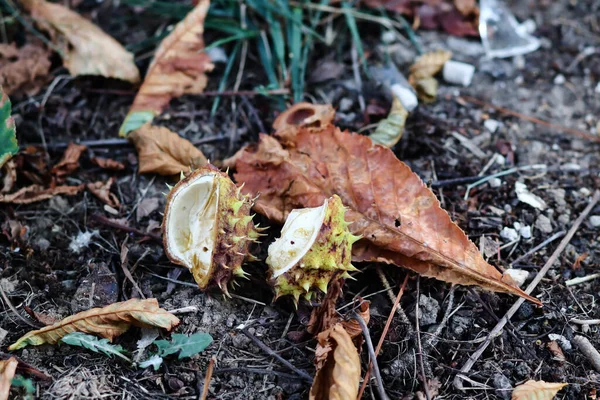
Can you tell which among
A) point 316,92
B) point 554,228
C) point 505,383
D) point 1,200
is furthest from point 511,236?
point 1,200

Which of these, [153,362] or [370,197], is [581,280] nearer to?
[370,197]

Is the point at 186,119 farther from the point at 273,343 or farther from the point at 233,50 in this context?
the point at 273,343

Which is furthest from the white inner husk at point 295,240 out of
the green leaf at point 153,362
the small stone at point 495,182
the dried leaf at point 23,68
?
the dried leaf at point 23,68

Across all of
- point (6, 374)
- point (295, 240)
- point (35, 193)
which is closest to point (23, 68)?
point (35, 193)

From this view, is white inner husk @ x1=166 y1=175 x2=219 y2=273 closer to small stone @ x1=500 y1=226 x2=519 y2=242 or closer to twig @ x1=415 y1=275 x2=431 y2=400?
twig @ x1=415 y1=275 x2=431 y2=400

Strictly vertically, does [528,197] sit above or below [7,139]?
below

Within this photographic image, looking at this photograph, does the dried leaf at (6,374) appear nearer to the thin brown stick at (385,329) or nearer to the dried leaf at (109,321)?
the dried leaf at (109,321)

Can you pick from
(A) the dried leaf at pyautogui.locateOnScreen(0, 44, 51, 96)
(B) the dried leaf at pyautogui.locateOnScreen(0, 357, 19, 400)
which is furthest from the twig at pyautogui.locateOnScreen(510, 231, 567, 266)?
(A) the dried leaf at pyautogui.locateOnScreen(0, 44, 51, 96)
